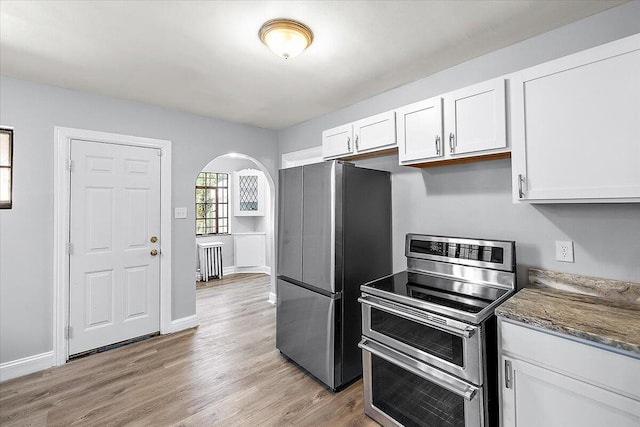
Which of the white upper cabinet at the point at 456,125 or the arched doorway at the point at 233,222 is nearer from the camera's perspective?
the white upper cabinet at the point at 456,125

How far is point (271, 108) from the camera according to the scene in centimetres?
335

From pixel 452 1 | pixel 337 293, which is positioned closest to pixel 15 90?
pixel 337 293

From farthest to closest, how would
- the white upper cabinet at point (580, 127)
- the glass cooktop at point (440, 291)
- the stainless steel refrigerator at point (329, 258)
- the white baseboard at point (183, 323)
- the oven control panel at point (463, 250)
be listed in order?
the white baseboard at point (183, 323), the stainless steel refrigerator at point (329, 258), the oven control panel at point (463, 250), the glass cooktop at point (440, 291), the white upper cabinet at point (580, 127)

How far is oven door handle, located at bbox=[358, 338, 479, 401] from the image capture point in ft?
5.05

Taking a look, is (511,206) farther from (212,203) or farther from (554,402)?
(212,203)

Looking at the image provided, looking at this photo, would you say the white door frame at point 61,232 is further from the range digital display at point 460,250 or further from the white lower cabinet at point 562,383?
the white lower cabinet at point 562,383

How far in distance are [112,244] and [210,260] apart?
2.79m

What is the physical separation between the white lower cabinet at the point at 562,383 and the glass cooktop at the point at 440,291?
9.1 inches

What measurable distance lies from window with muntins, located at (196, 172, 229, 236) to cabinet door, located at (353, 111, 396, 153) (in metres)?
4.46

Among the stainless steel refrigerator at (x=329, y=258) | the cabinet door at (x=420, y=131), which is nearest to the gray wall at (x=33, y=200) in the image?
the stainless steel refrigerator at (x=329, y=258)

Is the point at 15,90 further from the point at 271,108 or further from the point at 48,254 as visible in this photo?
the point at 271,108

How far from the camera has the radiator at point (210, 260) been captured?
18.5ft

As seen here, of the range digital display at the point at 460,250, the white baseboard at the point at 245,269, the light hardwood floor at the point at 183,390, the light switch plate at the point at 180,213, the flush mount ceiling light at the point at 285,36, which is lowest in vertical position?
the light hardwood floor at the point at 183,390

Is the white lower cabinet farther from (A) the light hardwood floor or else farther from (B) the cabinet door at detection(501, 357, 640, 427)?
(A) the light hardwood floor
